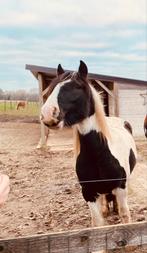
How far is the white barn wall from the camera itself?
1698cm

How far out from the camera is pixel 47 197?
684cm

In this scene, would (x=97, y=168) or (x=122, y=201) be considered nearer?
(x=97, y=168)

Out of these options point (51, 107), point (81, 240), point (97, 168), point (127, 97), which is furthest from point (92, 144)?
point (127, 97)

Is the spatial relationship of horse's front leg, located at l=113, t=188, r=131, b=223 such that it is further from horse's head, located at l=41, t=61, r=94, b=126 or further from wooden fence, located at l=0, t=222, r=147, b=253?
wooden fence, located at l=0, t=222, r=147, b=253

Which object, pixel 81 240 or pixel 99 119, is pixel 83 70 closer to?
pixel 99 119

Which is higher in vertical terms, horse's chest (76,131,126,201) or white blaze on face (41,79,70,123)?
white blaze on face (41,79,70,123)

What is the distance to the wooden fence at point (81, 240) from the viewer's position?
7.50 ft

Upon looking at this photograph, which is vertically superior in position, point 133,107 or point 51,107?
point 51,107

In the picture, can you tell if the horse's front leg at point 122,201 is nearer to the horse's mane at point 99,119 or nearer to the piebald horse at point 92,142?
the piebald horse at point 92,142

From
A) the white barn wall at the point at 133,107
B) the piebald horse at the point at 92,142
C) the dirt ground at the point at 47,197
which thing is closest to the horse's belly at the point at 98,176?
the piebald horse at the point at 92,142

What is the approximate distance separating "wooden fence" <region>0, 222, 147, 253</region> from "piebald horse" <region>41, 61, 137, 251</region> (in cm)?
114

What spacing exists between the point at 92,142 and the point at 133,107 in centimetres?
1339

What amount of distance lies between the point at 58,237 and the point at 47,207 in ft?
13.0

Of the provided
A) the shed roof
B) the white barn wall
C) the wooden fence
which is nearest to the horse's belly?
the wooden fence
